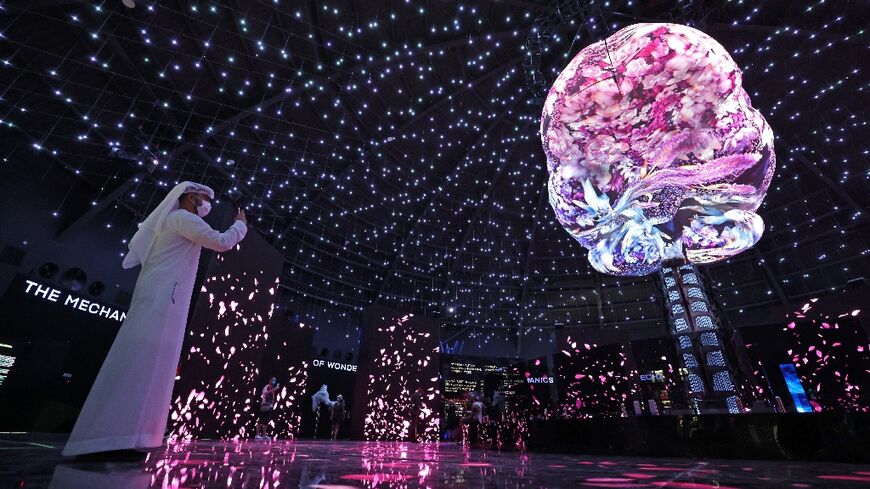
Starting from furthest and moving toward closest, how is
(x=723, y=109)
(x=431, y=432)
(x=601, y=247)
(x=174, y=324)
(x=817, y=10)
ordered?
(x=431, y=432) → (x=817, y=10) → (x=601, y=247) → (x=723, y=109) → (x=174, y=324)

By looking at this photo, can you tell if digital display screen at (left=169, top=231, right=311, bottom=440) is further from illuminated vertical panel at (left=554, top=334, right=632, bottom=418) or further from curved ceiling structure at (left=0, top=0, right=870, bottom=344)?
illuminated vertical panel at (left=554, top=334, right=632, bottom=418)

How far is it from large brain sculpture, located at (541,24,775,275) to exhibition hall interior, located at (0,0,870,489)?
28mm

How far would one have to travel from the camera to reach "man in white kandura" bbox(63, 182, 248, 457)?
154 cm

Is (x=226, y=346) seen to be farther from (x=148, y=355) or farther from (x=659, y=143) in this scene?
(x=659, y=143)

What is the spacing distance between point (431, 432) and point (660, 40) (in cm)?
938

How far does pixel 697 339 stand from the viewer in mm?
5031

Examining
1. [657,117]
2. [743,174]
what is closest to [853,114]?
[743,174]

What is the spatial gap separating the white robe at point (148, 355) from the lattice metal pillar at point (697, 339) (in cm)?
529

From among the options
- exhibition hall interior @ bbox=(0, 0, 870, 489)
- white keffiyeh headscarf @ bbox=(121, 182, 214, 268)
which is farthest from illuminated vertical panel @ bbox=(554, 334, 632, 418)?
white keffiyeh headscarf @ bbox=(121, 182, 214, 268)

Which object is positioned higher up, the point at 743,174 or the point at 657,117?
the point at 657,117

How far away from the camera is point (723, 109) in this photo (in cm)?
345

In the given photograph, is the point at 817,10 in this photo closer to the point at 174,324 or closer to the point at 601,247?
the point at 601,247

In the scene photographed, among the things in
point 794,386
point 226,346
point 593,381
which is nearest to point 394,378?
point 226,346

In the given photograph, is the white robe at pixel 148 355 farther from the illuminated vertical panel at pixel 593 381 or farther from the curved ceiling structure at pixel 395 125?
the illuminated vertical panel at pixel 593 381
